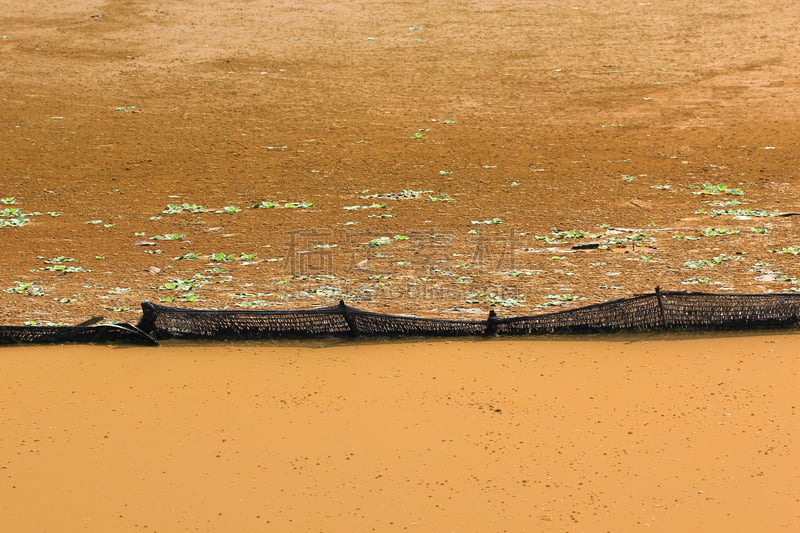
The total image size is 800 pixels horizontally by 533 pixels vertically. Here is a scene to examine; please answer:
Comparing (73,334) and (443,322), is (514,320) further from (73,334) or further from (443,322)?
(73,334)

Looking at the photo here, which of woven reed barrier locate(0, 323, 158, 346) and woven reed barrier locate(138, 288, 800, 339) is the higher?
woven reed barrier locate(138, 288, 800, 339)

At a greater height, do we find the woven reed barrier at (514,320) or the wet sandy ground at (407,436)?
the woven reed barrier at (514,320)

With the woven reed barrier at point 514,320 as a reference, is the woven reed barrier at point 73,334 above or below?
below

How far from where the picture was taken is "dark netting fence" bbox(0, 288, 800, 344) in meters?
5.76

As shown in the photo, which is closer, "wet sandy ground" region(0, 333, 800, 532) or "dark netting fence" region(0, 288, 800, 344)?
"wet sandy ground" region(0, 333, 800, 532)

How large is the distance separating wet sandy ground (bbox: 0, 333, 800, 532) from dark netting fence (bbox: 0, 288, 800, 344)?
0.09m

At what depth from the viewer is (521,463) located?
4.53 m

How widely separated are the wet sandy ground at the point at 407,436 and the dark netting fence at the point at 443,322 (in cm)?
9

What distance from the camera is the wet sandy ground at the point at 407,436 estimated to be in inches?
165

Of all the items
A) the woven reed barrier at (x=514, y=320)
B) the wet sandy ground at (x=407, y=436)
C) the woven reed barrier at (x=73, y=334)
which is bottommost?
the wet sandy ground at (x=407, y=436)

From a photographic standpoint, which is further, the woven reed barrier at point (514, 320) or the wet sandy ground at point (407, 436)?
the woven reed barrier at point (514, 320)

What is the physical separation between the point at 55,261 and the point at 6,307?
3.02 feet

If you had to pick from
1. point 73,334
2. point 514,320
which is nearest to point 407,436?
point 514,320

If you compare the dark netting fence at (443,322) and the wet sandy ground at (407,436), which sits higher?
the dark netting fence at (443,322)
